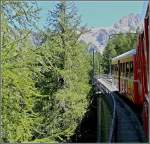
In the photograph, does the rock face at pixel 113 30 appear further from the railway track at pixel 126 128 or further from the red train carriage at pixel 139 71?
the railway track at pixel 126 128

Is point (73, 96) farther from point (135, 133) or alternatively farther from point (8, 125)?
point (8, 125)

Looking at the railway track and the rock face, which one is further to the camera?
the rock face

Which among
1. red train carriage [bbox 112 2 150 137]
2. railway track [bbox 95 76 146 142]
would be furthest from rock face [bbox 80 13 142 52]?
railway track [bbox 95 76 146 142]

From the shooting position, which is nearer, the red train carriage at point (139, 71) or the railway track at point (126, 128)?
the red train carriage at point (139, 71)

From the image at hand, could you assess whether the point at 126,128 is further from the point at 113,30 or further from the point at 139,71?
the point at 113,30

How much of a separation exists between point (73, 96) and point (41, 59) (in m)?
12.3

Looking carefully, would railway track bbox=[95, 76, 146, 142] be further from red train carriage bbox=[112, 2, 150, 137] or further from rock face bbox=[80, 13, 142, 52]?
rock face bbox=[80, 13, 142, 52]

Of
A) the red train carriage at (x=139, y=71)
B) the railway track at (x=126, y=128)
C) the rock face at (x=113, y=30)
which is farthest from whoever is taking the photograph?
the rock face at (x=113, y=30)

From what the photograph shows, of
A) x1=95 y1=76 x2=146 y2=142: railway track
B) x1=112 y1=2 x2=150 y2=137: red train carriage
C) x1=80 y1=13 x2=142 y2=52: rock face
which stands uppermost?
x1=80 y1=13 x2=142 y2=52: rock face

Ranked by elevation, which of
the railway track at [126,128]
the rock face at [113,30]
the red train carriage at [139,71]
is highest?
the rock face at [113,30]

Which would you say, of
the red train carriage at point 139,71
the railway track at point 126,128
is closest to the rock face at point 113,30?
the red train carriage at point 139,71

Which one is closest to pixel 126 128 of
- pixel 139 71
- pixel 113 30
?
pixel 139 71

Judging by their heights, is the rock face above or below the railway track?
above

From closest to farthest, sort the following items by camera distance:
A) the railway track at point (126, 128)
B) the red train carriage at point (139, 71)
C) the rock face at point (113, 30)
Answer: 1. the red train carriage at point (139, 71)
2. the railway track at point (126, 128)
3. the rock face at point (113, 30)
